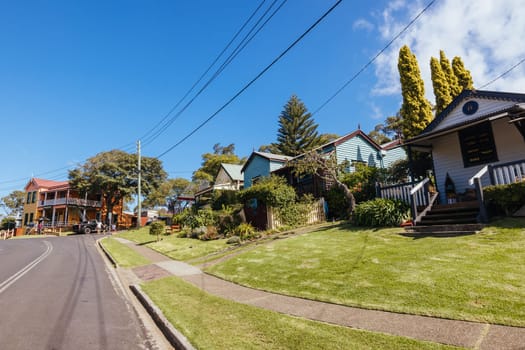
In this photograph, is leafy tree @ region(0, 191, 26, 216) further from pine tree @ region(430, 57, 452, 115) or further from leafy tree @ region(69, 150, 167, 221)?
pine tree @ region(430, 57, 452, 115)

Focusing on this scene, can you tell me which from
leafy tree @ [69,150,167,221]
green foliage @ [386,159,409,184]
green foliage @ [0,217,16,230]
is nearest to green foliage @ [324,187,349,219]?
green foliage @ [386,159,409,184]

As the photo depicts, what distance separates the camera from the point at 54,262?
12.6m

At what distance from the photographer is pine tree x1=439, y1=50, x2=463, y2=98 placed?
19.7 m

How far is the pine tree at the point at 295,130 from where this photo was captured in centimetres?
4278

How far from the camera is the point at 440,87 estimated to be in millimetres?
19297

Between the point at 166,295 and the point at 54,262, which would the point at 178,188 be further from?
the point at 166,295

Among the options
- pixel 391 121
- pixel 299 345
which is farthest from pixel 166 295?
pixel 391 121

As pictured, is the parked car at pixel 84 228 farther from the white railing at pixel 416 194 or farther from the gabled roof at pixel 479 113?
the gabled roof at pixel 479 113

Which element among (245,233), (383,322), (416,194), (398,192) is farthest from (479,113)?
(245,233)

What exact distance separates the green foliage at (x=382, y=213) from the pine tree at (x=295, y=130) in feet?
103

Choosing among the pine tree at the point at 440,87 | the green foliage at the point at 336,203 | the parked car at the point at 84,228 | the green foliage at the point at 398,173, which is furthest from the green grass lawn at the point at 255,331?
the parked car at the point at 84,228

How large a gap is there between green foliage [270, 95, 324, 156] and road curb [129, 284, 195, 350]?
36974 mm

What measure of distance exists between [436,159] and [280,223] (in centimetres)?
853

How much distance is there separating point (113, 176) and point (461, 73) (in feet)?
143
